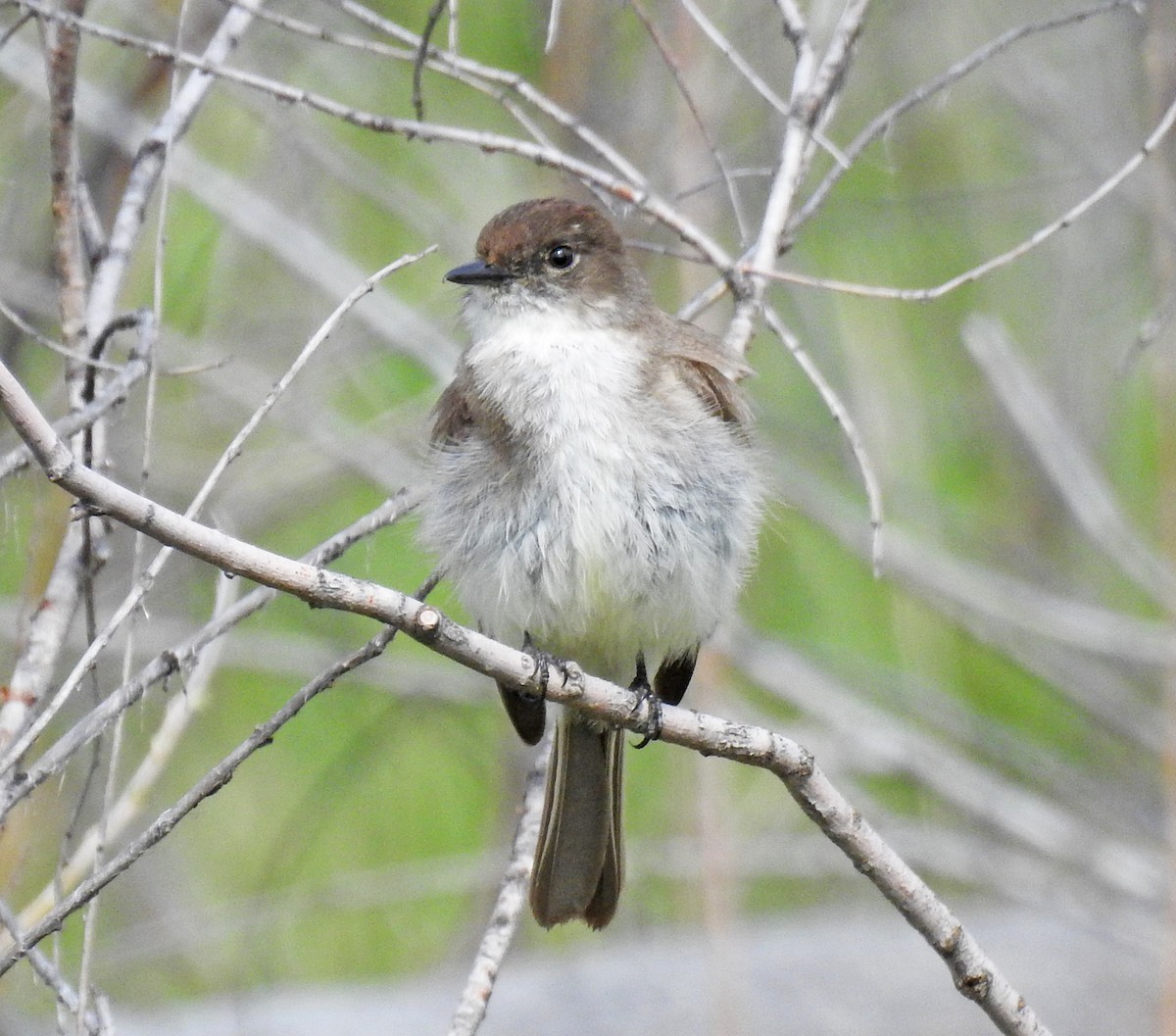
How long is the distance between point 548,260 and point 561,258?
0.11 feet

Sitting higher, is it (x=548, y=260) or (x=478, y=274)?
(x=548, y=260)

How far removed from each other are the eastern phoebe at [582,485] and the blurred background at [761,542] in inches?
22.7

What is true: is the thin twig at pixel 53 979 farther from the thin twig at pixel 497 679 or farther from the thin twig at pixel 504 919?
the thin twig at pixel 504 919

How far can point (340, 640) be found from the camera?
18.2 feet

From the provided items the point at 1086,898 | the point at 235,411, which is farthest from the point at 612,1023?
the point at 235,411

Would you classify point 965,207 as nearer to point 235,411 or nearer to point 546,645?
point 235,411

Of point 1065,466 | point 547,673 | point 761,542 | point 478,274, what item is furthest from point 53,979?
point 1065,466

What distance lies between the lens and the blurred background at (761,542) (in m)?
4.70

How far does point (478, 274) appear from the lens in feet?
11.3

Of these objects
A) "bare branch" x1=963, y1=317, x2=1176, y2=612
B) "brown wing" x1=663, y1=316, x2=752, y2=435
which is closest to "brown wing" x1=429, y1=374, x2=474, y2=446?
"brown wing" x1=663, y1=316, x2=752, y2=435

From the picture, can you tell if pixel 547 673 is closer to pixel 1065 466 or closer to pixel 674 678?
pixel 674 678

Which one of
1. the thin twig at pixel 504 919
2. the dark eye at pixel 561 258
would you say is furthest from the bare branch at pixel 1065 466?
the thin twig at pixel 504 919

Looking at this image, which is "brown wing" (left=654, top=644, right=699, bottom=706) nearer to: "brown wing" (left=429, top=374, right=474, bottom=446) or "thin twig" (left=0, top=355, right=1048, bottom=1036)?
"brown wing" (left=429, top=374, right=474, bottom=446)

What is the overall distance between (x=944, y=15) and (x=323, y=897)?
3.65 metres
